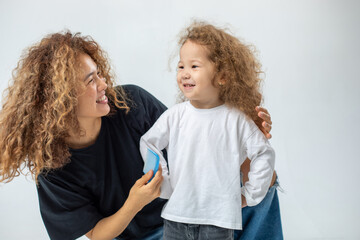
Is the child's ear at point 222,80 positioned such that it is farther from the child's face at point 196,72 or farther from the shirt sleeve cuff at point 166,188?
the shirt sleeve cuff at point 166,188

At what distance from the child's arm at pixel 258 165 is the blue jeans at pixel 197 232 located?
0.15m

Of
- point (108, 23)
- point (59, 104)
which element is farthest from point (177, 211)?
point (108, 23)

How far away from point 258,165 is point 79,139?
0.76 metres

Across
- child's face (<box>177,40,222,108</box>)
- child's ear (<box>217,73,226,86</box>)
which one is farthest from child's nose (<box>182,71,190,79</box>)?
child's ear (<box>217,73,226,86</box>)

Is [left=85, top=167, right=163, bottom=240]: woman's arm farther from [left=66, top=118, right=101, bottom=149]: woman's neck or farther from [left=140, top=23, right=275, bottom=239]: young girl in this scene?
[left=66, top=118, right=101, bottom=149]: woman's neck

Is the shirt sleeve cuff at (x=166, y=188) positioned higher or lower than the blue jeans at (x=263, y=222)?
higher

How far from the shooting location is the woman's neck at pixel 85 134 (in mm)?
1746

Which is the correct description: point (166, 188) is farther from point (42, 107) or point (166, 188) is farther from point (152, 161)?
point (42, 107)

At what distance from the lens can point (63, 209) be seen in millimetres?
1794

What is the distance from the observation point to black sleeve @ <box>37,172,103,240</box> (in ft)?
5.83

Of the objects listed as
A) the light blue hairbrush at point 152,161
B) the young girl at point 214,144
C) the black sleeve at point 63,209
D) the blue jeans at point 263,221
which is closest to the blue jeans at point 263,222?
the blue jeans at point 263,221

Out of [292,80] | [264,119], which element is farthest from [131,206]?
[292,80]

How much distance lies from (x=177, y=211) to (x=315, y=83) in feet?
5.20

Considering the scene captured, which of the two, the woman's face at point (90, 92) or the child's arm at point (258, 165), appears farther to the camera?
the woman's face at point (90, 92)
